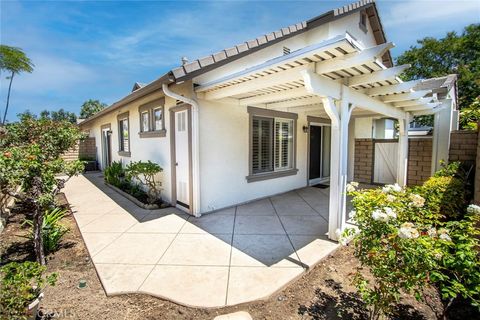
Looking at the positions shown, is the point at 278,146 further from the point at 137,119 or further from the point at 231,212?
the point at 137,119

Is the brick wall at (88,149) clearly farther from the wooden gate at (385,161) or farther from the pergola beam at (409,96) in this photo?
the pergola beam at (409,96)

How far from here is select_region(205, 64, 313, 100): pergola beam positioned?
11.8 ft

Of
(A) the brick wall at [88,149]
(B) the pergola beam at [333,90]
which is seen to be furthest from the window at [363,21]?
(A) the brick wall at [88,149]

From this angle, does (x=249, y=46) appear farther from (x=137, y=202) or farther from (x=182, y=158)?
(x=137, y=202)

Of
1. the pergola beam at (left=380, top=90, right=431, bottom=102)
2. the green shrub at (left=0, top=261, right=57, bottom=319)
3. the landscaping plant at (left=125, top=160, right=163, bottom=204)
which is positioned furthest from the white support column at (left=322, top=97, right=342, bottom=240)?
the landscaping plant at (left=125, top=160, right=163, bottom=204)

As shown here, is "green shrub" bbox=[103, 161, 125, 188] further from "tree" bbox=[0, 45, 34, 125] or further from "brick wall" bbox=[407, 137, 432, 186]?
"tree" bbox=[0, 45, 34, 125]

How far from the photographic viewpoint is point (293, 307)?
256 centimetres

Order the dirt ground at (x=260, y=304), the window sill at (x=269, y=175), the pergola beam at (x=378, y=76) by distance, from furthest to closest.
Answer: the window sill at (x=269, y=175) → the pergola beam at (x=378, y=76) → the dirt ground at (x=260, y=304)

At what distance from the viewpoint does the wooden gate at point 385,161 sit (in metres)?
8.85

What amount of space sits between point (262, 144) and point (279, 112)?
4.06 ft

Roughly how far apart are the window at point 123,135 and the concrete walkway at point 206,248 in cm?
351

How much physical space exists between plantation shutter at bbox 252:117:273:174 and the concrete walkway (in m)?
1.23

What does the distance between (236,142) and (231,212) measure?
185 cm

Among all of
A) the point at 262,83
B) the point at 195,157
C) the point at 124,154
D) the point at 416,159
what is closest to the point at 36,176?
the point at 195,157
